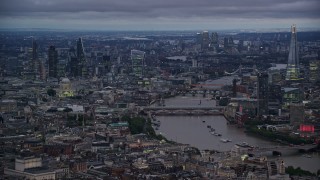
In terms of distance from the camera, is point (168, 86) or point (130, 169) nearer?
point (130, 169)

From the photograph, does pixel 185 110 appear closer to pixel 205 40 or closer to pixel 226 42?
pixel 226 42

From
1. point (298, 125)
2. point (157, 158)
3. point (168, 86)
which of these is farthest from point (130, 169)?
point (168, 86)

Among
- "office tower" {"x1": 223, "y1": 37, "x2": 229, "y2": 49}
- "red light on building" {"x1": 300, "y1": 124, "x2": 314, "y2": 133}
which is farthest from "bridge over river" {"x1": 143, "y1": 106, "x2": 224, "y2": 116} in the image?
"office tower" {"x1": 223, "y1": 37, "x2": 229, "y2": 49}

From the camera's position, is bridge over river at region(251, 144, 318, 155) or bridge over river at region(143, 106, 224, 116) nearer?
bridge over river at region(251, 144, 318, 155)

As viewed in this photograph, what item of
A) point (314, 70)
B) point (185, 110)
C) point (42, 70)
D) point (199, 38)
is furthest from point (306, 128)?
point (199, 38)

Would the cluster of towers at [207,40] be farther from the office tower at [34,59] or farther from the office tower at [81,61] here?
the office tower at [34,59]

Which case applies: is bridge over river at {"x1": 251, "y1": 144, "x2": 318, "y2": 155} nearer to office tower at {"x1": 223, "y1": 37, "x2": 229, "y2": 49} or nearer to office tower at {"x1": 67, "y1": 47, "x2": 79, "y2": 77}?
office tower at {"x1": 67, "y1": 47, "x2": 79, "y2": 77}

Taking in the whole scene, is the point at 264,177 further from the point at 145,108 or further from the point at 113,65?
the point at 113,65
